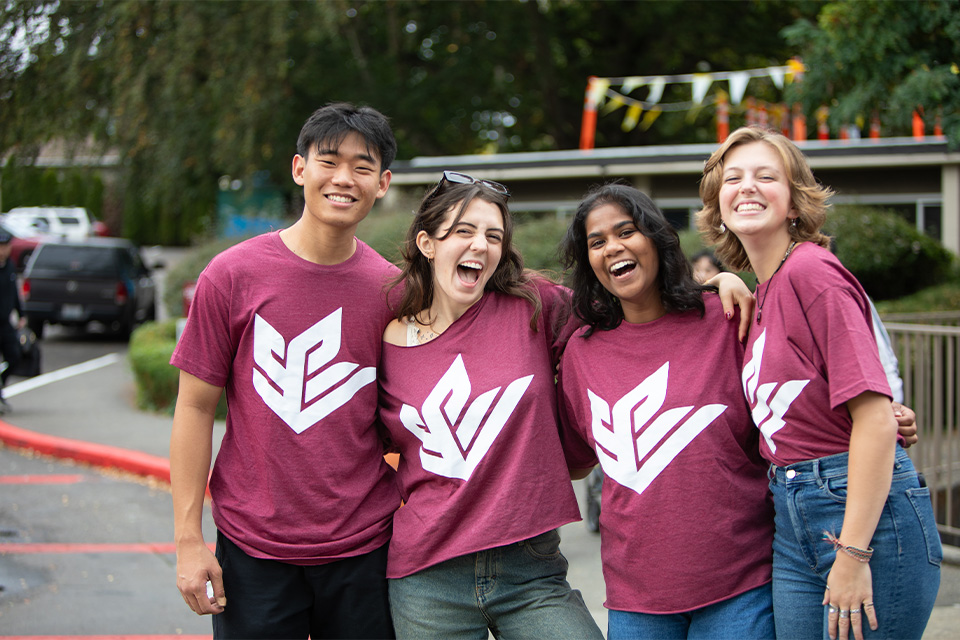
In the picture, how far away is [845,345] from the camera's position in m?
2.10

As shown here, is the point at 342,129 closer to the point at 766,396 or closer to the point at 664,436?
the point at 664,436

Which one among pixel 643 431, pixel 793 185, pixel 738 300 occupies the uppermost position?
pixel 793 185

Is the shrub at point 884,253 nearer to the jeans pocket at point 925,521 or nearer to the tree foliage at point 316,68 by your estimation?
the tree foliage at point 316,68

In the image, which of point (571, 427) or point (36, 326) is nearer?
point (571, 427)

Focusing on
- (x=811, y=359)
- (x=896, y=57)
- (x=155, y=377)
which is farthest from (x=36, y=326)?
(x=811, y=359)

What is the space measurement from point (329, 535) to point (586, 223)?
1212 millimetres

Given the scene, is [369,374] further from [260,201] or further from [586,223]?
[260,201]

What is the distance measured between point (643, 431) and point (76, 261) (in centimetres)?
1536

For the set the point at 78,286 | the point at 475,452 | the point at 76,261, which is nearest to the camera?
the point at 475,452

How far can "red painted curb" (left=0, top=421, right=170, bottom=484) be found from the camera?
7.32m

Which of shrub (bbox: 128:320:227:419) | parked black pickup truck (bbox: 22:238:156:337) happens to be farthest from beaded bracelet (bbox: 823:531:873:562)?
→ parked black pickup truck (bbox: 22:238:156:337)

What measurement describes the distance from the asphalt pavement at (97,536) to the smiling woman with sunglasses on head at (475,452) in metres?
2.02

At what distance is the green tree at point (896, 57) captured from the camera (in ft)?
21.4

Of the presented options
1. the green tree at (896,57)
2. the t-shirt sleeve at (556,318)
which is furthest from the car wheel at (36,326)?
the t-shirt sleeve at (556,318)
